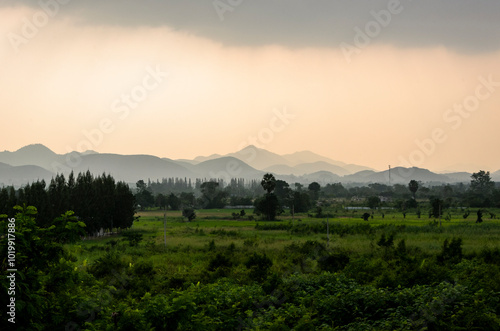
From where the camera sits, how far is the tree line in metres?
47.6

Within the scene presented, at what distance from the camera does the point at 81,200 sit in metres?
53.4

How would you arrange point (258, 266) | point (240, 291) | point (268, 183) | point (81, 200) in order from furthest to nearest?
1. point (268, 183)
2. point (81, 200)
3. point (258, 266)
4. point (240, 291)

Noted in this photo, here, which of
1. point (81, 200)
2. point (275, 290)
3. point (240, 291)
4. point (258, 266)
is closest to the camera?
point (240, 291)

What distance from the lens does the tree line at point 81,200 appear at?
4759 cm

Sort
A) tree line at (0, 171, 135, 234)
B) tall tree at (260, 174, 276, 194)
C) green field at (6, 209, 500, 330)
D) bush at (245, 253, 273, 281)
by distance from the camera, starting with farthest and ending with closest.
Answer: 1. tall tree at (260, 174, 276, 194)
2. tree line at (0, 171, 135, 234)
3. bush at (245, 253, 273, 281)
4. green field at (6, 209, 500, 330)

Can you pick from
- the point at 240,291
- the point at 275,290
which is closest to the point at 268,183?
the point at 275,290

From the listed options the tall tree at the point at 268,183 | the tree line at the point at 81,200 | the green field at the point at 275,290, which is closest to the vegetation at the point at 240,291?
the green field at the point at 275,290

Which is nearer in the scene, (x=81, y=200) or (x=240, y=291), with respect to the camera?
(x=240, y=291)

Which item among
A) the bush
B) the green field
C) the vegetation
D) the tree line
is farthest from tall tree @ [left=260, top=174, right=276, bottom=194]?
the bush

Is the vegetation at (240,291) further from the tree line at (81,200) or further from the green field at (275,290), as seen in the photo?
the tree line at (81,200)

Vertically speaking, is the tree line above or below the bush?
above

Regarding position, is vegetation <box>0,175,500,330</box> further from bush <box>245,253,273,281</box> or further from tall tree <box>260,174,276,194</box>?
tall tree <box>260,174,276,194</box>

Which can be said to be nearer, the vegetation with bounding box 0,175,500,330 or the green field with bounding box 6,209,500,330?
the vegetation with bounding box 0,175,500,330

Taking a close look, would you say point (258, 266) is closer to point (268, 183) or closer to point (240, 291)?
point (240, 291)
